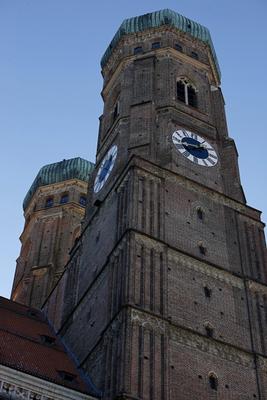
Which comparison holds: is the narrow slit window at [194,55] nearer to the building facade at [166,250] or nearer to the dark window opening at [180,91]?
the building facade at [166,250]

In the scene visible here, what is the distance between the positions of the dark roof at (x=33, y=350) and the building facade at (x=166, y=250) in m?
0.66

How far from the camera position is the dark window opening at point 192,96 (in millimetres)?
36750

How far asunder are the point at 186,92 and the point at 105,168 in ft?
18.9

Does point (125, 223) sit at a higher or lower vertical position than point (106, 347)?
higher

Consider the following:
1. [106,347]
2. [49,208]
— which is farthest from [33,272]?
[106,347]

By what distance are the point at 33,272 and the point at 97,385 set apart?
18617 millimetres

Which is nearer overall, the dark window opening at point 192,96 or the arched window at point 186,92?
the arched window at point 186,92

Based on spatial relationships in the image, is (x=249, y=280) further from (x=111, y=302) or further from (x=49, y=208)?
(x=49, y=208)

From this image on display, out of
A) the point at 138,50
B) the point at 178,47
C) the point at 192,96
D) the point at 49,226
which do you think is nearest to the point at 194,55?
the point at 178,47

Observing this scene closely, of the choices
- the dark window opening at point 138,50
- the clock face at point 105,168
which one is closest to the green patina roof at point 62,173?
the dark window opening at point 138,50

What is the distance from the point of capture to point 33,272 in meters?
42.2

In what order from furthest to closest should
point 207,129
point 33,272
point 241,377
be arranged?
point 33,272
point 207,129
point 241,377

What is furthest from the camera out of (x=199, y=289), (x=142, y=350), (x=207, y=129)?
(x=207, y=129)

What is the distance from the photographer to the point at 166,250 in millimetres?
27125
